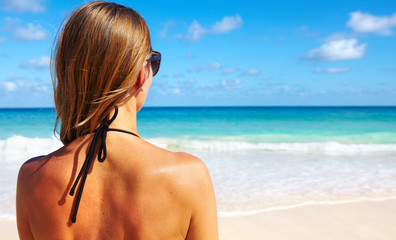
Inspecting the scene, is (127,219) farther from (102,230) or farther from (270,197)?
(270,197)

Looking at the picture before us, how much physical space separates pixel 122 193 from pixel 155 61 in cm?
51

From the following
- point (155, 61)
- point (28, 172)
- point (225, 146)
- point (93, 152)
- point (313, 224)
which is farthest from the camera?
point (225, 146)

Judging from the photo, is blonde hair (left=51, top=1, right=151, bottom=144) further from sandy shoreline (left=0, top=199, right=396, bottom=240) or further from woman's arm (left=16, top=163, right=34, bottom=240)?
sandy shoreline (left=0, top=199, right=396, bottom=240)

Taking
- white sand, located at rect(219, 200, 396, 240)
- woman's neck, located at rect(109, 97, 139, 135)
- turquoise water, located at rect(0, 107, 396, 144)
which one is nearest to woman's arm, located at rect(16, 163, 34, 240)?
woman's neck, located at rect(109, 97, 139, 135)

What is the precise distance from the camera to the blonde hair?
39.6 inches

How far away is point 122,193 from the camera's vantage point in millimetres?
1004

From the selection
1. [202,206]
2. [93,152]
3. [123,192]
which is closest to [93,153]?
[93,152]

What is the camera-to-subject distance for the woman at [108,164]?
0.99 metres

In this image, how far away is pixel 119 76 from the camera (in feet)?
3.34

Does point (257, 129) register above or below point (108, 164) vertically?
below

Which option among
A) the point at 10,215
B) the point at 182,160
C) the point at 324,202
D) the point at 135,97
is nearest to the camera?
the point at 182,160

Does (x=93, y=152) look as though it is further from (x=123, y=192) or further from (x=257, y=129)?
(x=257, y=129)

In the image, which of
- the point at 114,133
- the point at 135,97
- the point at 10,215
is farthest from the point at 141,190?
the point at 10,215

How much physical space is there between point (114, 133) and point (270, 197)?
4.84 metres
